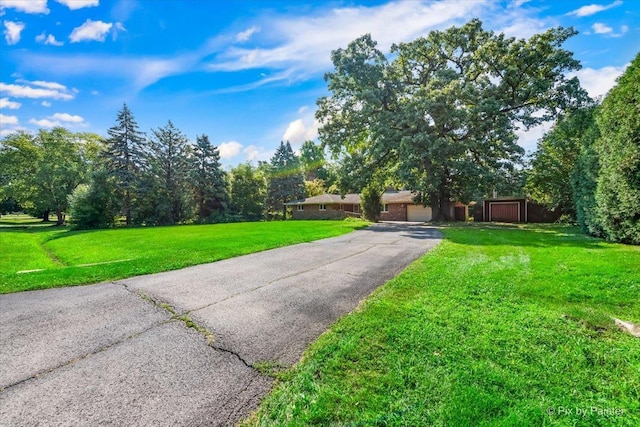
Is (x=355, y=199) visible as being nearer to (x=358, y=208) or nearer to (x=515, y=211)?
(x=358, y=208)

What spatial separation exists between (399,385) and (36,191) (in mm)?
47507

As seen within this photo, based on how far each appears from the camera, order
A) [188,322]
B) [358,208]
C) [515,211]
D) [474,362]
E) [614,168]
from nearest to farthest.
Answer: [474,362] < [188,322] < [614,168] < [515,211] < [358,208]

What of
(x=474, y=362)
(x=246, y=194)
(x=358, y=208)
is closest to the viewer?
(x=474, y=362)

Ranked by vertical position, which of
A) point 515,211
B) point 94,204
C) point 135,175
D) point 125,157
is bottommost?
point 515,211

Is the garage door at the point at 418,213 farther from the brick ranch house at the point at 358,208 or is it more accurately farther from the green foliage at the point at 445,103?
the green foliage at the point at 445,103

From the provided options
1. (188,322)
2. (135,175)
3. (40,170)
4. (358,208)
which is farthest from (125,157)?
(188,322)

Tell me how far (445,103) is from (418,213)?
630 inches

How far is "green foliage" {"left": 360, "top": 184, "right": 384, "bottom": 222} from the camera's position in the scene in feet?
82.8

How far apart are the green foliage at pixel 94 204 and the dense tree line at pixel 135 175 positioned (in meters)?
0.38

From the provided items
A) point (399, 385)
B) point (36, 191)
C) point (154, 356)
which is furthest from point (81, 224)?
point (399, 385)

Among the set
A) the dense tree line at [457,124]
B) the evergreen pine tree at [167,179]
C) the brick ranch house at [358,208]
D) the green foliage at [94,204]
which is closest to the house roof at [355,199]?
the brick ranch house at [358,208]

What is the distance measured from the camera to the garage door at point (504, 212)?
26469 millimetres

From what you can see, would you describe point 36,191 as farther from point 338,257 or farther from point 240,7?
point 338,257

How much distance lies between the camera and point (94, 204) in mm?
26172
